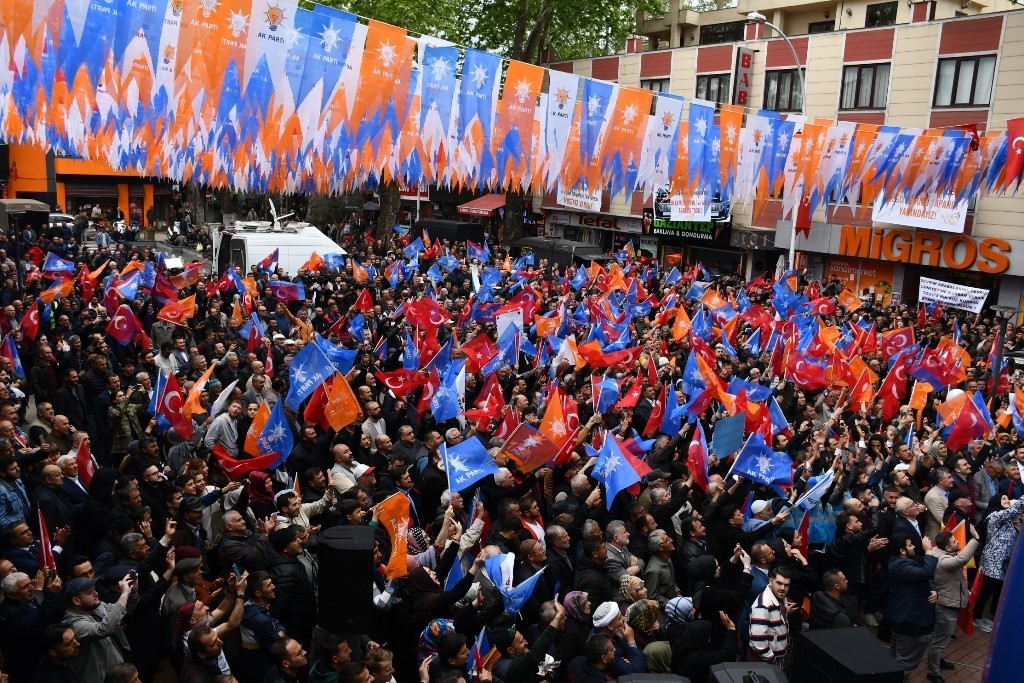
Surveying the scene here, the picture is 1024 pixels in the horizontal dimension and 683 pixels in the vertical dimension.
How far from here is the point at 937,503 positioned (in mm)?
8312

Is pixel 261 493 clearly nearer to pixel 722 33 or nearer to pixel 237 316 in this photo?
pixel 237 316

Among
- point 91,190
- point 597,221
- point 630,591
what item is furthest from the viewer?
point 91,190

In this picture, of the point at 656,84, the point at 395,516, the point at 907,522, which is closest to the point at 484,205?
the point at 656,84

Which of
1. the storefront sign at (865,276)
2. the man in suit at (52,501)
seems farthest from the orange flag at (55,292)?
the storefront sign at (865,276)

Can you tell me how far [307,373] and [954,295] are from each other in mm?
13863

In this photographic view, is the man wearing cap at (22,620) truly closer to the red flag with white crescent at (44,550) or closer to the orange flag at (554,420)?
the red flag with white crescent at (44,550)

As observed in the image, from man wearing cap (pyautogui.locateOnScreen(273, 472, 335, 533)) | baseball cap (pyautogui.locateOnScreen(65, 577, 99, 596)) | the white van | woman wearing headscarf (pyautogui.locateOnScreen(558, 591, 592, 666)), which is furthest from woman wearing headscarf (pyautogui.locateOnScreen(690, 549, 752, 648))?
the white van

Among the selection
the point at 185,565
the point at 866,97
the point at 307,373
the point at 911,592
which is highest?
the point at 866,97

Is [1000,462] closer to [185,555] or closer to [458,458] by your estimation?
[458,458]

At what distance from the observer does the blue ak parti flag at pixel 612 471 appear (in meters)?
7.48

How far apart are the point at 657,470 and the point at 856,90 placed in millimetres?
22947

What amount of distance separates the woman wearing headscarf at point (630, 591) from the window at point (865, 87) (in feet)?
81.7

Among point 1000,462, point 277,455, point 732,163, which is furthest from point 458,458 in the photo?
point 732,163

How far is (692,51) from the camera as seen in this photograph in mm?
32312
